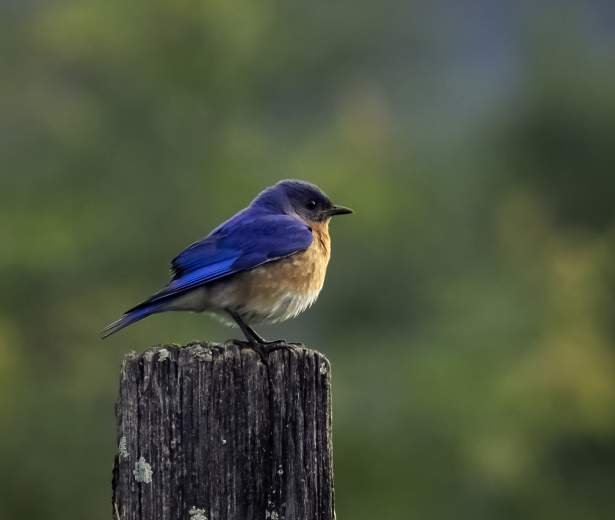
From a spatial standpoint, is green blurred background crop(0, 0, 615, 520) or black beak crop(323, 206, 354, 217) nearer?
black beak crop(323, 206, 354, 217)

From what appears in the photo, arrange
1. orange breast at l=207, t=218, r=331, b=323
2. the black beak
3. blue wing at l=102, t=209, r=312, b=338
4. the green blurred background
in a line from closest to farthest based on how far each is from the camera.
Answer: blue wing at l=102, t=209, r=312, b=338
orange breast at l=207, t=218, r=331, b=323
the black beak
the green blurred background

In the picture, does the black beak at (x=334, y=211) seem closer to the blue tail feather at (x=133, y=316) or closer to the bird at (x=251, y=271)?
the bird at (x=251, y=271)

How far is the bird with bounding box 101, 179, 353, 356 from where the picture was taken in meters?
6.32

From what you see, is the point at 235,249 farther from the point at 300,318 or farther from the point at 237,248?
the point at 300,318

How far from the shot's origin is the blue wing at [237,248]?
247 inches

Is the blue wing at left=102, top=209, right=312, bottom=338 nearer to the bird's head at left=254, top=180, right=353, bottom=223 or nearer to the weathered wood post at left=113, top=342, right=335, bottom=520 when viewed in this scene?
the bird's head at left=254, top=180, right=353, bottom=223

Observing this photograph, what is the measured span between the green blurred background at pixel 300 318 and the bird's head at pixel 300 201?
682cm

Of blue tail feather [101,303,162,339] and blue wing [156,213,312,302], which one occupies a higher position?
blue wing [156,213,312,302]

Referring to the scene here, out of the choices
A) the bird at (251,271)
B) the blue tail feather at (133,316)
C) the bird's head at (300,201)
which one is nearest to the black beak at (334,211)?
the bird's head at (300,201)

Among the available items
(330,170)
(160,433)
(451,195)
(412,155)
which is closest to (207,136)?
(330,170)

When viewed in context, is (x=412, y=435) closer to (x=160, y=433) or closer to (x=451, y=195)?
(x=451, y=195)

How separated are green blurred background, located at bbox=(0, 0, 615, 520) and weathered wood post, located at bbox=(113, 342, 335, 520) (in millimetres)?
10333

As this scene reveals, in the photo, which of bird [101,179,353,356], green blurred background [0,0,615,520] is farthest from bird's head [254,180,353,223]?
green blurred background [0,0,615,520]

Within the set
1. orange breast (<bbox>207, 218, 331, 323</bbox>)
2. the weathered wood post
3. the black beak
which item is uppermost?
the black beak
